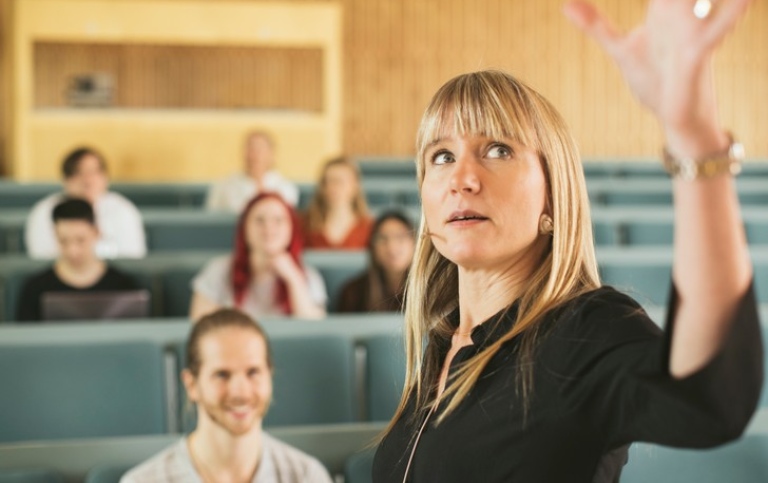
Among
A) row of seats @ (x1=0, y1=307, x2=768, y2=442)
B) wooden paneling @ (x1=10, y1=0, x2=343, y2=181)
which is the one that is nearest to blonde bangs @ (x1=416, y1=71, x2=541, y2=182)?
row of seats @ (x1=0, y1=307, x2=768, y2=442)

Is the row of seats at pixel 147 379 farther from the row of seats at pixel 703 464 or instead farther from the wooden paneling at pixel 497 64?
the wooden paneling at pixel 497 64

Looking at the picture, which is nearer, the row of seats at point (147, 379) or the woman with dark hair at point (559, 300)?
the woman with dark hair at point (559, 300)

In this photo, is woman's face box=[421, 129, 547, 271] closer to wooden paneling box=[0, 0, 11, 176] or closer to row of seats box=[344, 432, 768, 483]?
row of seats box=[344, 432, 768, 483]

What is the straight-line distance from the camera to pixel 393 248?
127 inches

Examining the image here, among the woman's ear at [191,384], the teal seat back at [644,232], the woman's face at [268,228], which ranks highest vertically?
the woman's face at [268,228]

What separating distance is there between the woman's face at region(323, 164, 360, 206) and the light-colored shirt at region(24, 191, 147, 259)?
0.68m

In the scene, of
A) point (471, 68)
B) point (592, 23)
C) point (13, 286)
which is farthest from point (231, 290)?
point (471, 68)

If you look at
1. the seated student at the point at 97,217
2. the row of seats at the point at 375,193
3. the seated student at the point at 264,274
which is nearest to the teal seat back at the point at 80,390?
the seated student at the point at 264,274

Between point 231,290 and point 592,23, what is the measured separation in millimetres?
2578

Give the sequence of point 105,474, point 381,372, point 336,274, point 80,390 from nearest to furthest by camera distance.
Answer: point 105,474 → point 80,390 → point 381,372 → point 336,274

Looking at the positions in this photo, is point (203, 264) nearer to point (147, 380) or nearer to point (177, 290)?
point (177, 290)

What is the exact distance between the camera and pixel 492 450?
858mm

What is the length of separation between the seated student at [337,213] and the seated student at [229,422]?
2134mm

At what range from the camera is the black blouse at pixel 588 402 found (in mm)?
701
